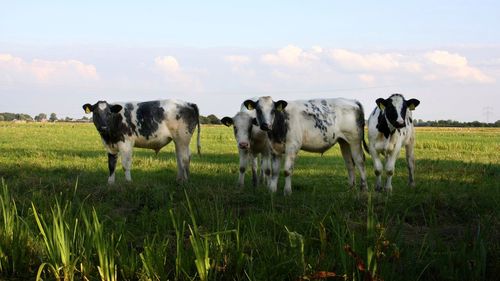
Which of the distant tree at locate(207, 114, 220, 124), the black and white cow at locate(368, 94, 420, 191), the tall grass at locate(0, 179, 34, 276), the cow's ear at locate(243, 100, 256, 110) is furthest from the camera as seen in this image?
the distant tree at locate(207, 114, 220, 124)

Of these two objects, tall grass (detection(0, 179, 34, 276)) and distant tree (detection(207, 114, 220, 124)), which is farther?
distant tree (detection(207, 114, 220, 124))

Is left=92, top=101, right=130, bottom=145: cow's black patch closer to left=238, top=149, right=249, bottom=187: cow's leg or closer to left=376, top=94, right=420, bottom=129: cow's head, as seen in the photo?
left=238, top=149, right=249, bottom=187: cow's leg

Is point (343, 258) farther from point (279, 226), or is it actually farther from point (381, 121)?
point (381, 121)

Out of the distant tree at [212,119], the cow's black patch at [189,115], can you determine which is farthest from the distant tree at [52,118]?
the cow's black patch at [189,115]

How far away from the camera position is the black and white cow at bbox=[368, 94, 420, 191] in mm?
10555

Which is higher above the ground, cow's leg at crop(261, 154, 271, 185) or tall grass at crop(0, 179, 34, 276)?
cow's leg at crop(261, 154, 271, 185)

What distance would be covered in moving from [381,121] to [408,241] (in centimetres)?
540

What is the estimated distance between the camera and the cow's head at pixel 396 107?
10.5m

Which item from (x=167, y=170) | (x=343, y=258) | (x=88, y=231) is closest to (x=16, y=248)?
(x=88, y=231)

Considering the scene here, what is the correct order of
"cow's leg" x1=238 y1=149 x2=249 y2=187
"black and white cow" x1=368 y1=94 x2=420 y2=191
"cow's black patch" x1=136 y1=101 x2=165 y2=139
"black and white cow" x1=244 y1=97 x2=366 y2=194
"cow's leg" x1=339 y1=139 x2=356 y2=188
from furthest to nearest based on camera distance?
1. "cow's black patch" x1=136 y1=101 x2=165 y2=139
2. "cow's leg" x1=238 y1=149 x2=249 y2=187
3. "cow's leg" x1=339 y1=139 x2=356 y2=188
4. "black and white cow" x1=368 y1=94 x2=420 y2=191
5. "black and white cow" x1=244 y1=97 x2=366 y2=194

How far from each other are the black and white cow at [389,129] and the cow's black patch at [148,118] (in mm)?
4901

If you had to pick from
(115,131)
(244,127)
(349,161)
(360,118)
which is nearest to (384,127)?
(360,118)

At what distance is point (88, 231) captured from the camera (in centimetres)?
504

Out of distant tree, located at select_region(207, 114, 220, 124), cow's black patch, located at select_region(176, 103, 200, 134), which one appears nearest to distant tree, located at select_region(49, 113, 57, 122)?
distant tree, located at select_region(207, 114, 220, 124)
